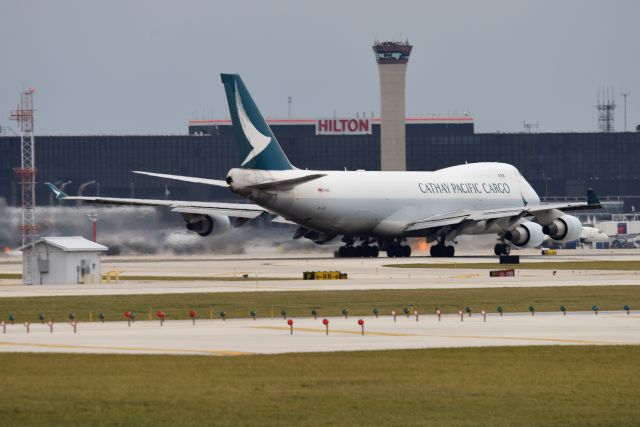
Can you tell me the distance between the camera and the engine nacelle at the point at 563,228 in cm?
10088

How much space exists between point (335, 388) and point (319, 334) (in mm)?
11942

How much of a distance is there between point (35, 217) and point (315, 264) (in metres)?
22.5

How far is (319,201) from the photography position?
96.8 meters

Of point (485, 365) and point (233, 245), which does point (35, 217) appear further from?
point (485, 365)

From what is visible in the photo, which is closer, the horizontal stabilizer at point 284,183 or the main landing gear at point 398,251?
the horizontal stabilizer at point 284,183

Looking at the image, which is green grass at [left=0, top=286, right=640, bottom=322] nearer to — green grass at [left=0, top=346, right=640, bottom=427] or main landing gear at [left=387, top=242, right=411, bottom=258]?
green grass at [left=0, top=346, right=640, bottom=427]

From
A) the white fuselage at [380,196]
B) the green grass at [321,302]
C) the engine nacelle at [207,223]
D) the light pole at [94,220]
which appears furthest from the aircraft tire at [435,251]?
the green grass at [321,302]

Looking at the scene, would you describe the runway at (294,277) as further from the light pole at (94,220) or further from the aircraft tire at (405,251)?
the aircraft tire at (405,251)

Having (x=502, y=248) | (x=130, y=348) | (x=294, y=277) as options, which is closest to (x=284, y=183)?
(x=294, y=277)

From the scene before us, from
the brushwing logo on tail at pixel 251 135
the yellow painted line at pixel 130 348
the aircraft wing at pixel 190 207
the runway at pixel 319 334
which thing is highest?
the brushwing logo on tail at pixel 251 135

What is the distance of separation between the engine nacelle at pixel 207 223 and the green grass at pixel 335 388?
220ft

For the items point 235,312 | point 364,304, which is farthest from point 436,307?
point 235,312

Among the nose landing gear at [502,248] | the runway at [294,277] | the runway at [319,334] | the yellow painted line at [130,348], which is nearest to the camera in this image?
the yellow painted line at [130,348]

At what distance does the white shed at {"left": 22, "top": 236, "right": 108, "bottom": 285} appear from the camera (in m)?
72.9
